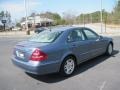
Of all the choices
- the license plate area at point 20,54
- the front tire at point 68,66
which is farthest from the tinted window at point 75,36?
the license plate area at point 20,54

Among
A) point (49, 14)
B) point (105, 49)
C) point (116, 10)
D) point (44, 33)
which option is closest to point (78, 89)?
point (44, 33)

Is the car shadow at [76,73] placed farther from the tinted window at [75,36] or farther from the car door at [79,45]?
the tinted window at [75,36]

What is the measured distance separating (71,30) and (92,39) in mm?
1208

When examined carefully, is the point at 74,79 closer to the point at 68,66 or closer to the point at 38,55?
the point at 68,66

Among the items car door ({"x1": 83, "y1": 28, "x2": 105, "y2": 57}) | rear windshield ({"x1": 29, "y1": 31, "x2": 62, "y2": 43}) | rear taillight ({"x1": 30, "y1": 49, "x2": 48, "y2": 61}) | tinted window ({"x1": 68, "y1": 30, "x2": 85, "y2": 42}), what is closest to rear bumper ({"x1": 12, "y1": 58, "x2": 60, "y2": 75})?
rear taillight ({"x1": 30, "y1": 49, "x2": 48, "y2": 61})

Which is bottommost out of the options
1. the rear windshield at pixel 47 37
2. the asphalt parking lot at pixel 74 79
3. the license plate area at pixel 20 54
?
the asphalt parking lot at pixel 74 79

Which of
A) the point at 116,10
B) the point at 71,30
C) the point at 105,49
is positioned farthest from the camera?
the point at 116,10

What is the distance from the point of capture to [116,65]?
769 cm

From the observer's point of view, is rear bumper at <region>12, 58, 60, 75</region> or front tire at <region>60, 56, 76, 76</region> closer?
rear bumper at <region>12, 58, 60, 75</region>

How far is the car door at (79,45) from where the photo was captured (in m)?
6.84

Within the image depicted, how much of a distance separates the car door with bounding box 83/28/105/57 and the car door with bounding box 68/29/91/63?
279 millimetres

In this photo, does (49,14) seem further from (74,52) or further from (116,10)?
(74,52)

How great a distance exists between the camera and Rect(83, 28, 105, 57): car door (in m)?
7.75

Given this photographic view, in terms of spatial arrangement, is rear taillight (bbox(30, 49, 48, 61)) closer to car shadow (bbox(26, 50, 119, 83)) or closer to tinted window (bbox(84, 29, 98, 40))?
car shadow (bbox(26, 50, 119, 83))
